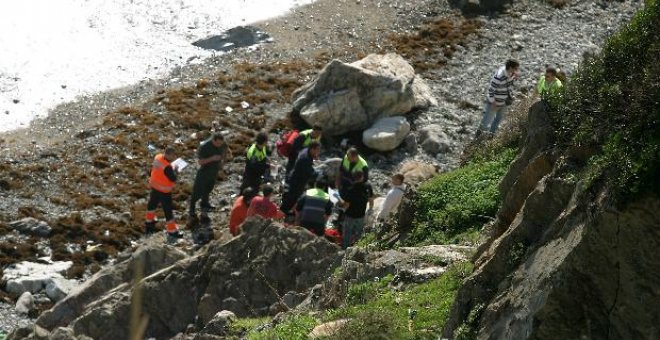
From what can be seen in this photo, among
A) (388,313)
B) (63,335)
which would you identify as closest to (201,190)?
(63,335)

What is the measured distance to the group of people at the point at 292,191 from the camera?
1917 cm

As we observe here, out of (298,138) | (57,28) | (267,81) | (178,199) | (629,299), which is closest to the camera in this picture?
(629,299)

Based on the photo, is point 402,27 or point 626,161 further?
point 402,27

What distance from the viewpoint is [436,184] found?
61.9 feet

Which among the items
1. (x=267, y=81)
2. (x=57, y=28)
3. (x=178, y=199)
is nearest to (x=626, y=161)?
(x=178, y=199)

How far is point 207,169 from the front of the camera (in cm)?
2338

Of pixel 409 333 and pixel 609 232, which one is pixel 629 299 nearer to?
pixel 609 232

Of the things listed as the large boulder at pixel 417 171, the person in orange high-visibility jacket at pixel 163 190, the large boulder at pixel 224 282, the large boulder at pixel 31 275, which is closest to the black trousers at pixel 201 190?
the person in orange high-visibility jacket at pixel 163 190

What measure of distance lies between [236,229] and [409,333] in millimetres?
8277

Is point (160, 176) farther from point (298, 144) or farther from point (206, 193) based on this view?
point (298, 144)

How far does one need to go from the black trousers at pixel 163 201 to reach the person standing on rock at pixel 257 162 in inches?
69.8

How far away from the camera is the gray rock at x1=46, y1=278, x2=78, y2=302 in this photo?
70.1ft

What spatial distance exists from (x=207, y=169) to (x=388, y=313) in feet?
39.8

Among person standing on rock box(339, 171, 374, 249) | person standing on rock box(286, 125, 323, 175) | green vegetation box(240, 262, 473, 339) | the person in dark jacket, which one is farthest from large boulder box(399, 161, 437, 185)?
green vegetation box(240, 262, 473, 339)
